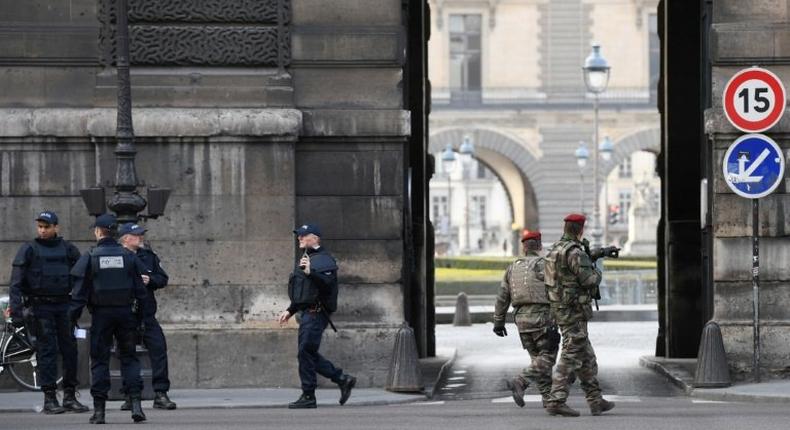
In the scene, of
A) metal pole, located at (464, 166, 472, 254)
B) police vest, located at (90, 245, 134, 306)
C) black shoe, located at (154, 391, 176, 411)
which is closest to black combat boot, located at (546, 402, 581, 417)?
black shoe, located at (154, 391, 176, 411)

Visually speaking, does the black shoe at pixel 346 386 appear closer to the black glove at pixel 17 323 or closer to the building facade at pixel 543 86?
the black glove at pixel 17 323

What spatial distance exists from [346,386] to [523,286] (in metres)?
1.93

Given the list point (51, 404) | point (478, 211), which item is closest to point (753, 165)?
point (51, 404)

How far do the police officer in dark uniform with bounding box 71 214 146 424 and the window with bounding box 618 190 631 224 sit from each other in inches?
4423

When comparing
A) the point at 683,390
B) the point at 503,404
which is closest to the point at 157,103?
the point at 503,404

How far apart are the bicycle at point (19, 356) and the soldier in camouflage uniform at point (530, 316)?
4.78 m

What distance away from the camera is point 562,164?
8644 cm

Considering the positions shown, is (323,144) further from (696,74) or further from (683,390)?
(696,74)

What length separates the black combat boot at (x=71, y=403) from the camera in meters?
19.3

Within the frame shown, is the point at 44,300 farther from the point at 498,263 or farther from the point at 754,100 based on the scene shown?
the point at 498,263

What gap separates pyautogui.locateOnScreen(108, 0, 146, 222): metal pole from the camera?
20.1 meters

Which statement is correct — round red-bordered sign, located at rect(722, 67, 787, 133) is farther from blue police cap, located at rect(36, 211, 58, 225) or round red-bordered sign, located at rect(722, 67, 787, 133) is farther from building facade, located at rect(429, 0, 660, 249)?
building facade, located at rect(429, 0, 660, 249)

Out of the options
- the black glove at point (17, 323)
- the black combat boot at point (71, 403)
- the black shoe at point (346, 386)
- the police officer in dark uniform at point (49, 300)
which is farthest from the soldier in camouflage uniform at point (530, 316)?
the black glove at point (17, 323)

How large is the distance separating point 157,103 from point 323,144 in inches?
70.4
